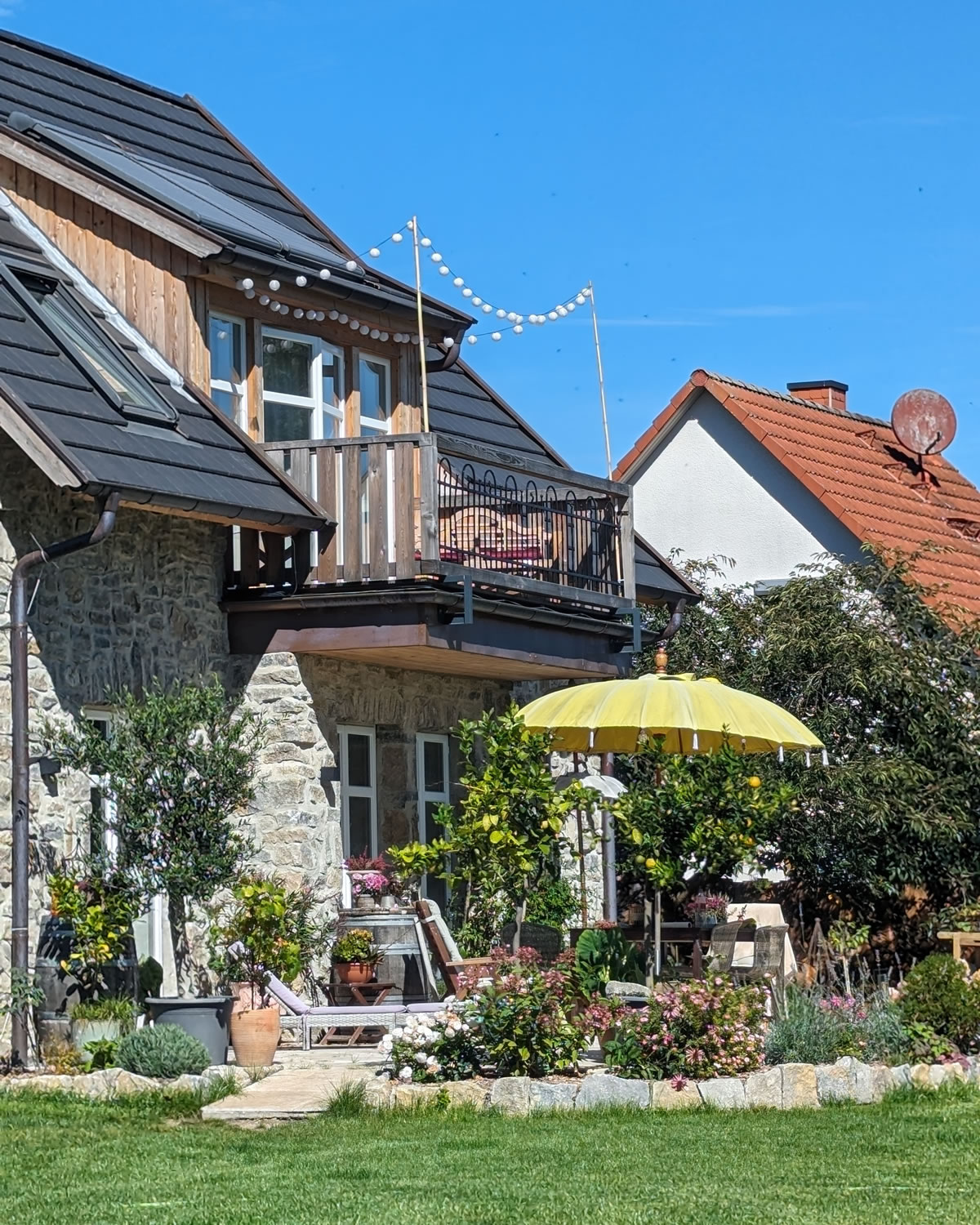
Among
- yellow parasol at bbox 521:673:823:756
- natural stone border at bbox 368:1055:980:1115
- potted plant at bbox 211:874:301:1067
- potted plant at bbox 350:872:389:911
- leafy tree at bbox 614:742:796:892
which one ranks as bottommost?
natural stone border at bbox 368:1055:980:1115

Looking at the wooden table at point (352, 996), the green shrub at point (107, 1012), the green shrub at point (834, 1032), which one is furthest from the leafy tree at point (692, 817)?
the green shrub at point (107, 1012)

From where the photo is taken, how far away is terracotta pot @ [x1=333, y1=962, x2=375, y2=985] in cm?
1578

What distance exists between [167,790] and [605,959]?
3.22 m

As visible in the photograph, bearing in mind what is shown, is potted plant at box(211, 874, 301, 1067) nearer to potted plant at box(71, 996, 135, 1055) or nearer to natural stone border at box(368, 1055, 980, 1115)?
potted plant at box(71, 996, 135, 1055)

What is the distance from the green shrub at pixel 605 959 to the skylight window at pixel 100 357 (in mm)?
4862

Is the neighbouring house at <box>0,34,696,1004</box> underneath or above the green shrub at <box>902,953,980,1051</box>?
above

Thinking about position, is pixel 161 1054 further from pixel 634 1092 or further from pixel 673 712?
pixel 673 712

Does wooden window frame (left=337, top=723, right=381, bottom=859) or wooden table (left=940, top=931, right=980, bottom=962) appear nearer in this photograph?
wooden window frame (left=337, top=723, right=381, bottom=859)

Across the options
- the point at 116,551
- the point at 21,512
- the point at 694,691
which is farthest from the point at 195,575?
the point at 694,691

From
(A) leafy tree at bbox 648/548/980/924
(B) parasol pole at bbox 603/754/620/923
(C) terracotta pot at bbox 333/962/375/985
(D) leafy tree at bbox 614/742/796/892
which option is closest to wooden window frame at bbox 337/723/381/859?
(C) terracotta pot at bbox 333/962/375/985

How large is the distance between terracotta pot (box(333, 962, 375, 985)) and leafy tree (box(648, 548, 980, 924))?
527 cm

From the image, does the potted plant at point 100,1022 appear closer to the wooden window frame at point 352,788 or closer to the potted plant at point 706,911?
the wooden window frame at point 352,788

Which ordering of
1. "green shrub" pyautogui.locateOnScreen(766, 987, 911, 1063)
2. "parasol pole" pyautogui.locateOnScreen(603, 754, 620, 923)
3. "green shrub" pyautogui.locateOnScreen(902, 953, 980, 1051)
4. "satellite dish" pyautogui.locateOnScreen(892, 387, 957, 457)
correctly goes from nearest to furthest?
1. "green shrub" pyautogui.locateOnScreen(766, 987, 911, 1063)
2. "green shrub" pyautogui.locateOnScreen(902, 953, 980, 1051)
3. "parasol pole" pyautogui.locateOnScreen(603, 754, 620, 923)
4. "satellite dish" pyautogui.locateOnScreen(892, 387, 957, 457)

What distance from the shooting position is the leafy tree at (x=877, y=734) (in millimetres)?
19500
